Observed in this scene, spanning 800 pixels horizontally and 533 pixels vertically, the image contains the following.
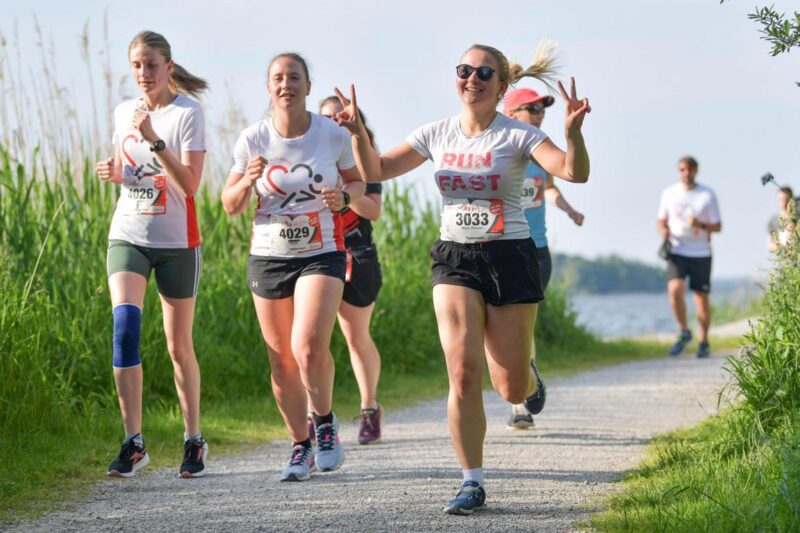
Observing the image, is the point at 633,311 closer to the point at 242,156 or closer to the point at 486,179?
the point at 242,156

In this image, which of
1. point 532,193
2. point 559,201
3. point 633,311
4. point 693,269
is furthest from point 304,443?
point 633,311

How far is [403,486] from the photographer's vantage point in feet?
20.2

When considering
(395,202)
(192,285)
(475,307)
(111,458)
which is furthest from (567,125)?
(395,202)

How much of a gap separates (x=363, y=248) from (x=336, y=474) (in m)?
1.74

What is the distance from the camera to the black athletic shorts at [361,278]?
7.76 meters

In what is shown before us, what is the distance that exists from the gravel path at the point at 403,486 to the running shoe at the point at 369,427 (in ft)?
0.27

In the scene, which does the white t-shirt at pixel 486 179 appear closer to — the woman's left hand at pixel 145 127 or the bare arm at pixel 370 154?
the bare arm at pixel 370 154

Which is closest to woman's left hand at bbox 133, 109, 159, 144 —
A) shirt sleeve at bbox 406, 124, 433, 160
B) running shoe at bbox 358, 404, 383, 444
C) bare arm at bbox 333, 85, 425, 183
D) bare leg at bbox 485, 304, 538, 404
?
bare arm at bbox 333, 85, 425, 183

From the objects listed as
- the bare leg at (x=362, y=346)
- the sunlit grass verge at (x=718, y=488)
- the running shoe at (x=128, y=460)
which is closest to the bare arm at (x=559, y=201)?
the bare leg at (x=362, y=346)

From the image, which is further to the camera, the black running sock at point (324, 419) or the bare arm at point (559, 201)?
the bare arm at point (559, 201)

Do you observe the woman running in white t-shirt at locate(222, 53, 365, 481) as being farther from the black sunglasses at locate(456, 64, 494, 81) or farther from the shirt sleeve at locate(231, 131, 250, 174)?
the black sunglasses at locate(456, 64, 494, 81)

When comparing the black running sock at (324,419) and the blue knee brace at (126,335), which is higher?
the blue knee brace at (126,335)

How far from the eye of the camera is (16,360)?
7.29 meters

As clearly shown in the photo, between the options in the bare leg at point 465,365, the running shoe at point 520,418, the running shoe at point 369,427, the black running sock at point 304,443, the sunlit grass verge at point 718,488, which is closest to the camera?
the sunlit grass verge at point 718,488
